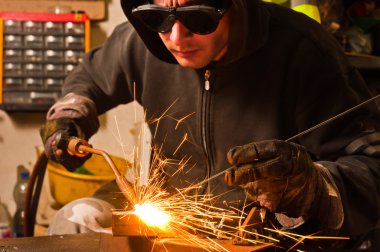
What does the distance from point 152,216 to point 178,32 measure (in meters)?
0.59

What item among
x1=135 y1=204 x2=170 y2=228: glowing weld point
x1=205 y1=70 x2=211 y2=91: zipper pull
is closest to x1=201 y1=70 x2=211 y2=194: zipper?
x1=205 y1=70 x2=211 y2=91: zipper pull

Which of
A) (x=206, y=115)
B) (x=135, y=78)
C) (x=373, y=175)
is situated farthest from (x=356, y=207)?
(x=135, y=78)

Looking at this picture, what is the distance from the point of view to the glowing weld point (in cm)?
132

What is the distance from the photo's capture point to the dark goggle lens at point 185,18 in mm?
1613

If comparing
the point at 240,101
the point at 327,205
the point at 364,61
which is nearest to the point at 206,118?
the point at 240,101

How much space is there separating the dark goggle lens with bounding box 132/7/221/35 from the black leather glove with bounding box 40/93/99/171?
522mm

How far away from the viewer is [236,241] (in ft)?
4.37

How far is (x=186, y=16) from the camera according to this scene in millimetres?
1622

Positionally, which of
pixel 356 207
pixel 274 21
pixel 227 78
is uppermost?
pixel 274 21

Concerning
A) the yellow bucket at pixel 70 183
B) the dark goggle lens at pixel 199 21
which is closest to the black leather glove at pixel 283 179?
the dark goggle lens at pixel 199 21

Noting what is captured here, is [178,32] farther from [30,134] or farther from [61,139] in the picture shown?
[30,134]

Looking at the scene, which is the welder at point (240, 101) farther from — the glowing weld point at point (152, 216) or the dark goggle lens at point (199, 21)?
the glowing weld point at point (152, 216)

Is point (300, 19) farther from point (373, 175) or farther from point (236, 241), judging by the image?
point (236, 241)

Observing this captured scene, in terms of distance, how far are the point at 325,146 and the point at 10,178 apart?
238cm
